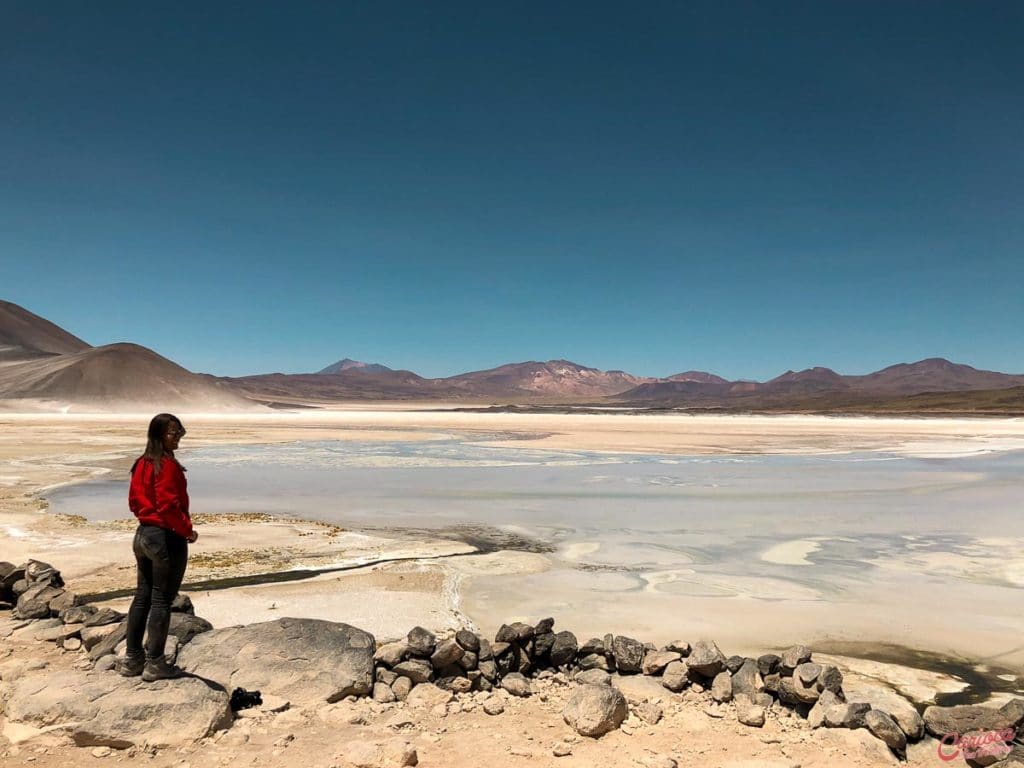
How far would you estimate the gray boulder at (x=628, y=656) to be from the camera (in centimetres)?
651

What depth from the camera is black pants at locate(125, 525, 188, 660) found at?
539cm

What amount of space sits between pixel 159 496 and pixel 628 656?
14.4ft

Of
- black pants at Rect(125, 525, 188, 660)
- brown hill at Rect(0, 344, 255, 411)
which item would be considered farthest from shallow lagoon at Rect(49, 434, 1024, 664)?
brown hill at Rect(0, 344, 255, 411)

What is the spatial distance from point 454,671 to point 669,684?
6.43 ft

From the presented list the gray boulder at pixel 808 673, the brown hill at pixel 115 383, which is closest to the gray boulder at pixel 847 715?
the gray boulder at pixel 808 673

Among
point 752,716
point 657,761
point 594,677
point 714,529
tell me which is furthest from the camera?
point 714,529

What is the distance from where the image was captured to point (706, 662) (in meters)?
6.21

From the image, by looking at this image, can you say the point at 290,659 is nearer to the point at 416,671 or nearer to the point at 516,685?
the point at 416,671

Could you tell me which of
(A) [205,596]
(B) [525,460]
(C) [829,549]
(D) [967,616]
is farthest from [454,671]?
(B) [525,460]

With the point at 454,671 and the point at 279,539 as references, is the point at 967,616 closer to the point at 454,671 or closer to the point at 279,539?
the point at 454,671

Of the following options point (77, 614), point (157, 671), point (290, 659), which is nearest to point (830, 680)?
point (290, 659)

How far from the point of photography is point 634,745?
17.1ft

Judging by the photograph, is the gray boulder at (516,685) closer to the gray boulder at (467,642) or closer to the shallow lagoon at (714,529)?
the gray boulder at (467,642)

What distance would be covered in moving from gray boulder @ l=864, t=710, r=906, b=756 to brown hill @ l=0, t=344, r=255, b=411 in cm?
12544
